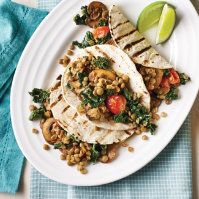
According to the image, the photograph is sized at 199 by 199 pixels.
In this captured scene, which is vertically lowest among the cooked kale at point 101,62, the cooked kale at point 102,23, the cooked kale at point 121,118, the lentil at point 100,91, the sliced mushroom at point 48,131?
the sliced mushroom at point 48,131

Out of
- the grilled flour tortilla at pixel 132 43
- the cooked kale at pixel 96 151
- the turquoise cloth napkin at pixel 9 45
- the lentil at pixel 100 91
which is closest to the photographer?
the lentil at pixel 100 91

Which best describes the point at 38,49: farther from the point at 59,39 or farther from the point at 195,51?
the point at 195,51

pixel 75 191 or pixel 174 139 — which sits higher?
pixel 174 139

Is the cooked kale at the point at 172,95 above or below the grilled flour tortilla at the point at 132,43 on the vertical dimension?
below

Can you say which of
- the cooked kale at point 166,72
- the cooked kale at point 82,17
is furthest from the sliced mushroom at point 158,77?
the cooked kale at point 82,17

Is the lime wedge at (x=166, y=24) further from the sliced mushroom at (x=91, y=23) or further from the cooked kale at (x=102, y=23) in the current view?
the sliced mushroom at (x=91, y=23)

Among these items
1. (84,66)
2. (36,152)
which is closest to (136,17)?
(84,66)

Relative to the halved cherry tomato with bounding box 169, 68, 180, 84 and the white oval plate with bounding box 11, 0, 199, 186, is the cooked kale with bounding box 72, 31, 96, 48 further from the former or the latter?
the halved cherry tomato with bounding box 169, 68, 180, 84
